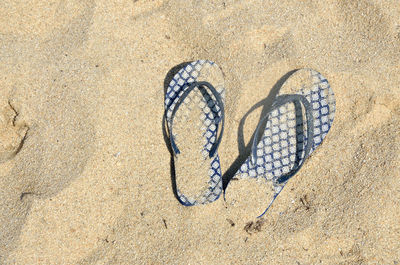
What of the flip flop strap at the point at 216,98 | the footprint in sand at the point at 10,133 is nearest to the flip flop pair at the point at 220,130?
the flip flop strap at the point at 216,98

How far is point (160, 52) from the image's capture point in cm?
160

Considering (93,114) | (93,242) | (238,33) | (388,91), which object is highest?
(238,33)

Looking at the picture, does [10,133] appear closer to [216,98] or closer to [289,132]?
[216,98]

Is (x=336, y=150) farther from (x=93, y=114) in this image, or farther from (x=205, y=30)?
(x=93, y=114)

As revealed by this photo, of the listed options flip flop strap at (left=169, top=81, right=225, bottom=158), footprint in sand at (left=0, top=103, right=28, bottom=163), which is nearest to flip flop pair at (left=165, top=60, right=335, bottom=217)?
flip flop strap at (left=169, top=81, right=225, bottom=158)

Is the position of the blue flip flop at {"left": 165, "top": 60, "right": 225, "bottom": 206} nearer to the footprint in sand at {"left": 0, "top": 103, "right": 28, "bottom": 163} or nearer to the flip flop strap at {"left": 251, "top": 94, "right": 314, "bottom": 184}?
the flip flop strap at {"left": 251, "top": 94, "right": 314, "bottom": 184}

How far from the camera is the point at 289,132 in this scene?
1578 millimetres

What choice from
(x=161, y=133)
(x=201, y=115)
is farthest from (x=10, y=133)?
(x=201, y=115)

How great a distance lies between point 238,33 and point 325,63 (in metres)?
0.38

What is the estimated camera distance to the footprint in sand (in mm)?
1551

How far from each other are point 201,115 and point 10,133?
790 mm

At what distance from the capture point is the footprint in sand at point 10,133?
155cm

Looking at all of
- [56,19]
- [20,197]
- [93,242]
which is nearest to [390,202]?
[93,242]

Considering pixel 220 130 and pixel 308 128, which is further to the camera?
pixel 220 130
